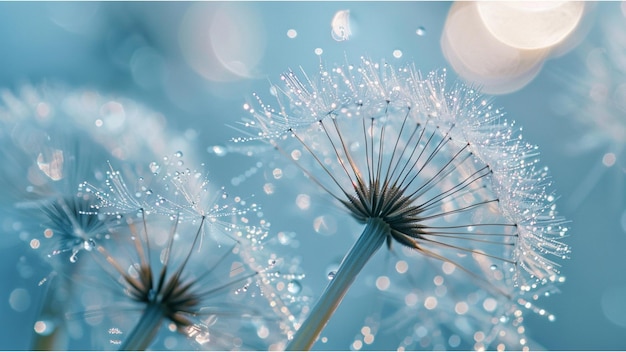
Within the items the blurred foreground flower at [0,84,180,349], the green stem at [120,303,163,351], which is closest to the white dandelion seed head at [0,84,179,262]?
the blurred foreground flower at [0,84,180,349]

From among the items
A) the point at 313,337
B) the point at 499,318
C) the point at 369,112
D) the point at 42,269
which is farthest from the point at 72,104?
the point at 499,318

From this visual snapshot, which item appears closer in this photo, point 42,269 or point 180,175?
point 180,175

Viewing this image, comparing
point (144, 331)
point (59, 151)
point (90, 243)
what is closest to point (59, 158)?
point (59, 151)

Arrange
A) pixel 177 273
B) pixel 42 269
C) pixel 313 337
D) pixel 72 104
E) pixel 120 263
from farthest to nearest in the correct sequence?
pixel 72 104
pixel 42 269
pixel 120 263
pixel 177 273
pixel 313 337

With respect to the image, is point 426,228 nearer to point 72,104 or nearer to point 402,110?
point 402,110

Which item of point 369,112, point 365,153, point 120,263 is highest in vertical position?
point 369,112

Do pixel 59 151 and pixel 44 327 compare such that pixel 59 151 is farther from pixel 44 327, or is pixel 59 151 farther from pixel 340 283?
pixel 340 283
